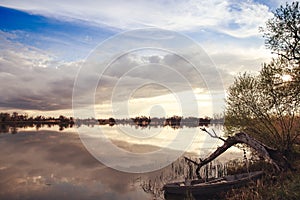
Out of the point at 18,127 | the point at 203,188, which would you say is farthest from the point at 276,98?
the point at 18,127

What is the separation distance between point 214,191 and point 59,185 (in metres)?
10.8

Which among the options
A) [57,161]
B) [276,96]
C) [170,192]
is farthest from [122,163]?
[276,96]

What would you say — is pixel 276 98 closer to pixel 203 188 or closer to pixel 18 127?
pixel 203 188

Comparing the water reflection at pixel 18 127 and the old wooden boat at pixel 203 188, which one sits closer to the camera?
the old wooden boat at pixel 203 188

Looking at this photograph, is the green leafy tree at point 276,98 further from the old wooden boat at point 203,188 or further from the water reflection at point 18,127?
the water reflection at point 18,127

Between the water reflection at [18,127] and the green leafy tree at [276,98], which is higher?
the green leafy tree at [276,98]

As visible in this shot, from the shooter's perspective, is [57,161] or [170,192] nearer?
[170,192]

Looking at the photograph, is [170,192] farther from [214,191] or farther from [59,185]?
[59,185]

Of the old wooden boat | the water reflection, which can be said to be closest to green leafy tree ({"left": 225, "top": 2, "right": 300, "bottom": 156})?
the old wooden boat

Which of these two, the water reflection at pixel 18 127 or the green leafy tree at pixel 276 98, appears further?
the water reflection at pixel 18 127

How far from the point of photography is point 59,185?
65.6 feet

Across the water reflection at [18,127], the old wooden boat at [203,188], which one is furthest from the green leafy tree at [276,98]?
the water reflection at [18,127]

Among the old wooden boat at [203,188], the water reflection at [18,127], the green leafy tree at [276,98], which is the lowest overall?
the water reflection at [18,127]

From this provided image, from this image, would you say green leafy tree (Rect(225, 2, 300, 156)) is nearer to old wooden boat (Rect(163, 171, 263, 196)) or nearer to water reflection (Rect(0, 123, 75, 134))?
old wooden boat (Rect(163, 171, 263, 196))
